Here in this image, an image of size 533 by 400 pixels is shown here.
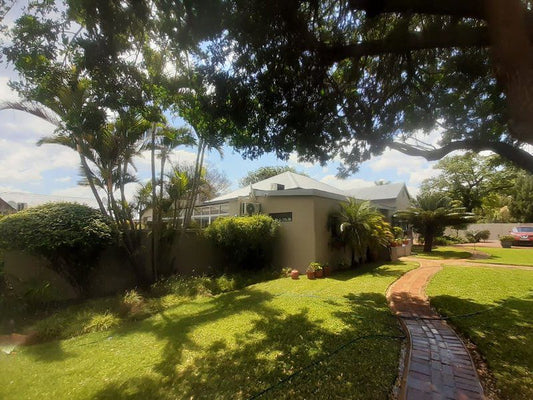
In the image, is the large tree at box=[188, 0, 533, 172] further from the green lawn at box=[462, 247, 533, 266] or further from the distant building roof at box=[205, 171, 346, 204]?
the green lawn at box=[462, 247, 533, 266]

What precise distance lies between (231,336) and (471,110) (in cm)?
873

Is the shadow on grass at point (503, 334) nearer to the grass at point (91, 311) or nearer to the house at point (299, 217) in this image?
the house at point (299, 217)

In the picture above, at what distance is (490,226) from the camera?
32969mm

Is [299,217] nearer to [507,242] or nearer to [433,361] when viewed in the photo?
[433,361]

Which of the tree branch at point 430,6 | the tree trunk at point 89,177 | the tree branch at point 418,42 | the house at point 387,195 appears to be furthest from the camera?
the house at point 387,195

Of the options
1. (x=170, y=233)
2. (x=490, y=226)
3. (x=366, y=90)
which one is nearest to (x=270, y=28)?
(x=366, y=90)

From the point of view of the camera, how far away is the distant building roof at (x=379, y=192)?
2311 centimetres

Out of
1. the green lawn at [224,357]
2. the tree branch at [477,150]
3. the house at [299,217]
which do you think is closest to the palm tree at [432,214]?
the house at [299,217]

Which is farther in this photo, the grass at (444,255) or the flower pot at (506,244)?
the flower pot at (506,244)

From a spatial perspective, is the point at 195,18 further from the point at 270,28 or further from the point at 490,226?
the point at 490,226

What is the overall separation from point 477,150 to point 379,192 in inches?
742

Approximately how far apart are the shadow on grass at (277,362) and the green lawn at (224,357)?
1 centimetres

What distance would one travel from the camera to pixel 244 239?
10852 mm

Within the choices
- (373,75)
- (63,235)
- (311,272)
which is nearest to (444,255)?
(311,272)
